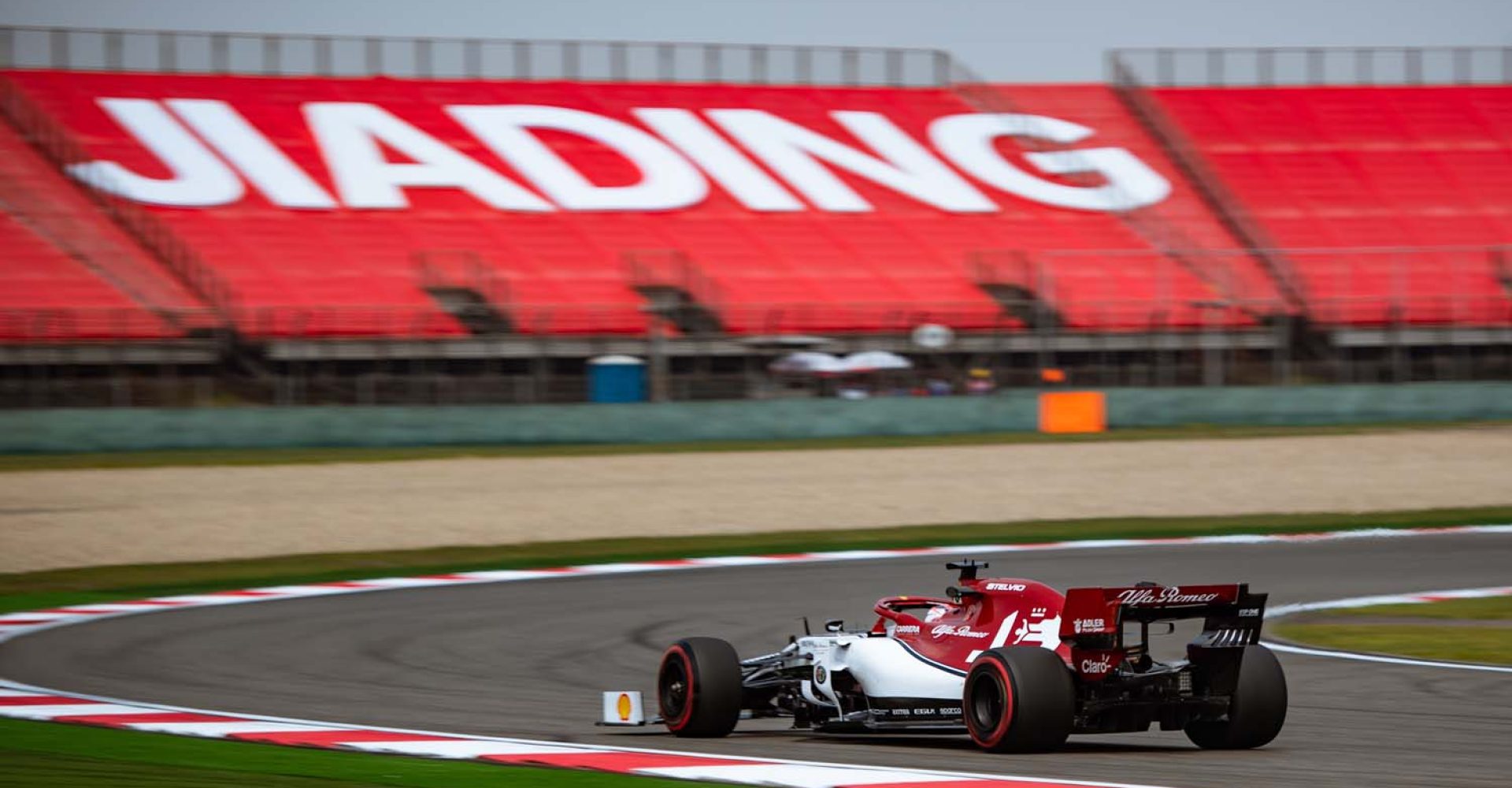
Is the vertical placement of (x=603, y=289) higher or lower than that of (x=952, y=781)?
higher

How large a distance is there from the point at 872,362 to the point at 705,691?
2693 centimetres

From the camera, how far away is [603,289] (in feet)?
133

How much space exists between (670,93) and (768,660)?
125 ft

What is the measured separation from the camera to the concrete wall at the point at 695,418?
30812mm

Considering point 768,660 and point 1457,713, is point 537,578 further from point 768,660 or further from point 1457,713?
point 1457,713

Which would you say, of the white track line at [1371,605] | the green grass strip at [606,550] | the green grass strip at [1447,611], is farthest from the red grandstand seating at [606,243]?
the green grass strip at [1447,611]

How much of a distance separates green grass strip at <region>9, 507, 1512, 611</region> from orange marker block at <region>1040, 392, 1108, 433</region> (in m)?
11.4

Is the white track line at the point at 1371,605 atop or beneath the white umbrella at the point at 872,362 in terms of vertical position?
beneath

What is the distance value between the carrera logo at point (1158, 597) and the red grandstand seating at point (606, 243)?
3117 centimetres

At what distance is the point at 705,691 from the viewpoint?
29.3 ft

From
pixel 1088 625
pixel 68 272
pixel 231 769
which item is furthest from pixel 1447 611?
pixel 68 272

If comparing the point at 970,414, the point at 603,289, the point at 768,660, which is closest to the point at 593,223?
the point at 603,289

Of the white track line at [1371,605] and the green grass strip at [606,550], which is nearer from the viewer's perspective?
the white track line at [1371,605]

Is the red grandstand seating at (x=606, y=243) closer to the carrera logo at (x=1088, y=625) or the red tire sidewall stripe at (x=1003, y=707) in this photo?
the red tire sidewall stripe at (x=1003, y=707)
